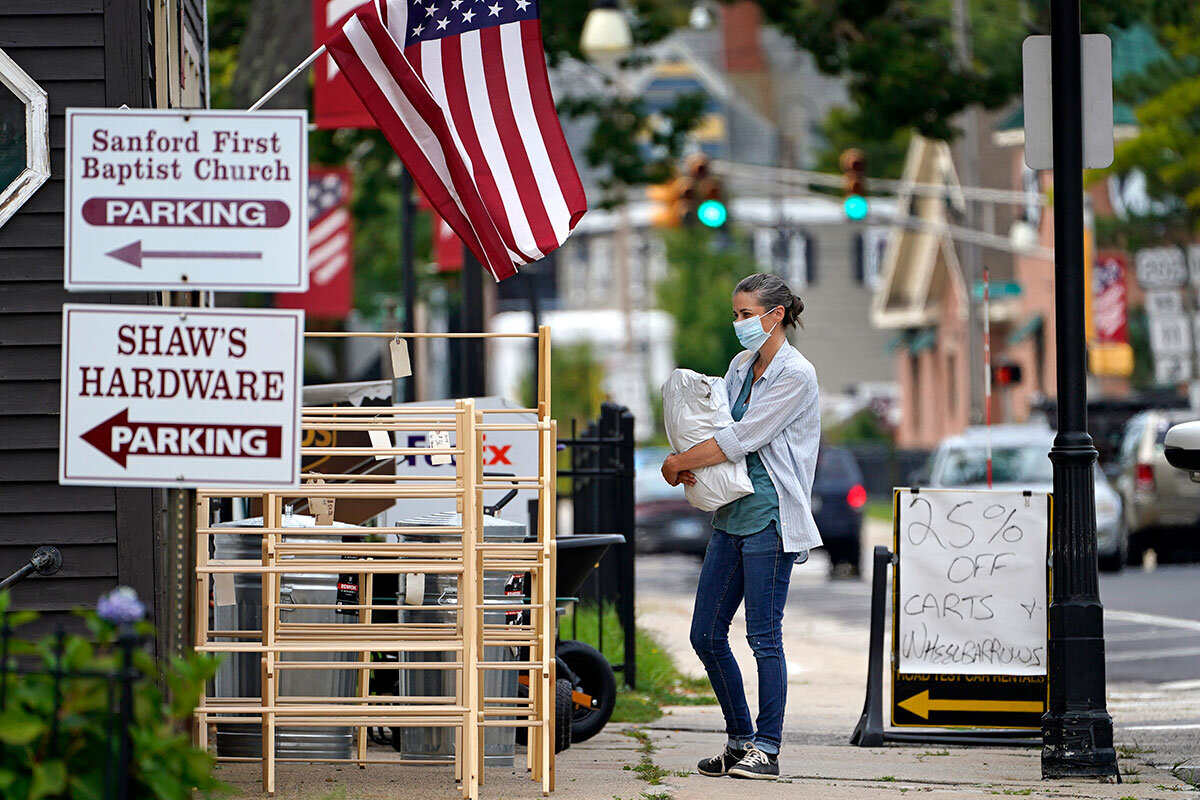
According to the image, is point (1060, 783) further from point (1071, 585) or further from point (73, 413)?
point (73, 413)

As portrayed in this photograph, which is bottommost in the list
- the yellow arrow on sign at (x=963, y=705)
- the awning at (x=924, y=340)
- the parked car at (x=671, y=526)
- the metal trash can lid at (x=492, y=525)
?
the yellow arrow on sign at (x=963, y=705)

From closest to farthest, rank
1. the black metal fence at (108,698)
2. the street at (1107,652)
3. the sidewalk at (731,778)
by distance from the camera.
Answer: the black metal fence at (108,698) → the sidewalk at (731,778) → the street at (1107,652)

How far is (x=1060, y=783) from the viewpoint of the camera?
7.43 metres

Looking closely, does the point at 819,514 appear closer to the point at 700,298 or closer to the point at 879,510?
the point at 879,510

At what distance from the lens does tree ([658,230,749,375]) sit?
2137 inches

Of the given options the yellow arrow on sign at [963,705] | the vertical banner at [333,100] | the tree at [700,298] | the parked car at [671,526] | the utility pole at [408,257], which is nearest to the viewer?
the yellow arrow on sign at [963,705]

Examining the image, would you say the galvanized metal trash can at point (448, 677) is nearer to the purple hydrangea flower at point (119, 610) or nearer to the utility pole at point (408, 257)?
the purple hydrangea flower at point (119, 610)

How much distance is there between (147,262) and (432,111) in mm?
2432

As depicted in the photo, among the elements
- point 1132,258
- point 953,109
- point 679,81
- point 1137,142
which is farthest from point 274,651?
point 679,81

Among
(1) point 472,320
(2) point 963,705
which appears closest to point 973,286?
(1) point 472,320

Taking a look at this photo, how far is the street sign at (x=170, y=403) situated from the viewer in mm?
5090

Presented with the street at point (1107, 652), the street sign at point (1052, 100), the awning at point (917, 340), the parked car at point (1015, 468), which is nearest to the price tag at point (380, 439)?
the street at point (1107, 652)

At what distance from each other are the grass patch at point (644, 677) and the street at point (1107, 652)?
0.71 ft

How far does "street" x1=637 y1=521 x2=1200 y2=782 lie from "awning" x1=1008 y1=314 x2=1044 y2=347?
19.3m
